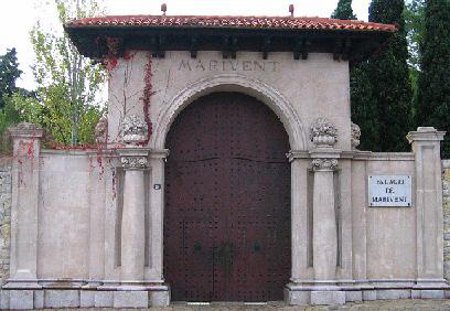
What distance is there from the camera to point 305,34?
12.8 meters

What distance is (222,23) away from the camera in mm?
12578

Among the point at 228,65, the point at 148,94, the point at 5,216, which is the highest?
the point at 228,65

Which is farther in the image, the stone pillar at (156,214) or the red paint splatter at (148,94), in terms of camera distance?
the red paint splatter at (148,94)

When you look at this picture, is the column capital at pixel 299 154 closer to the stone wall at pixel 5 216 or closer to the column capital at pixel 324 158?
the column capital at pixel 324 158

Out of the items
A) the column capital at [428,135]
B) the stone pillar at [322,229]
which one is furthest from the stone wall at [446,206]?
the stone pillar at [322,229]

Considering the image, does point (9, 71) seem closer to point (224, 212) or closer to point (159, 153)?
point (159, 153)

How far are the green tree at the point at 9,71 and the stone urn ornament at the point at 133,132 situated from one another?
102ft

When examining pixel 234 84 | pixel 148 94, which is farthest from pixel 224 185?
pixel 148 94

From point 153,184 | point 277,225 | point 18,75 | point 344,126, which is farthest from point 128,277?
point 18,75

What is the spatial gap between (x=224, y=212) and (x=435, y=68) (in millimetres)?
8646

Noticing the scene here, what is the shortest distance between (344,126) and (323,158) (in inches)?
32.6

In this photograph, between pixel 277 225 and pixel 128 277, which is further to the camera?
pixel 277 225

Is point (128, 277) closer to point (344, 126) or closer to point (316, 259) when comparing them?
point (316, 259)

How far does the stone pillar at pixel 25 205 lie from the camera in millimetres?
12562
